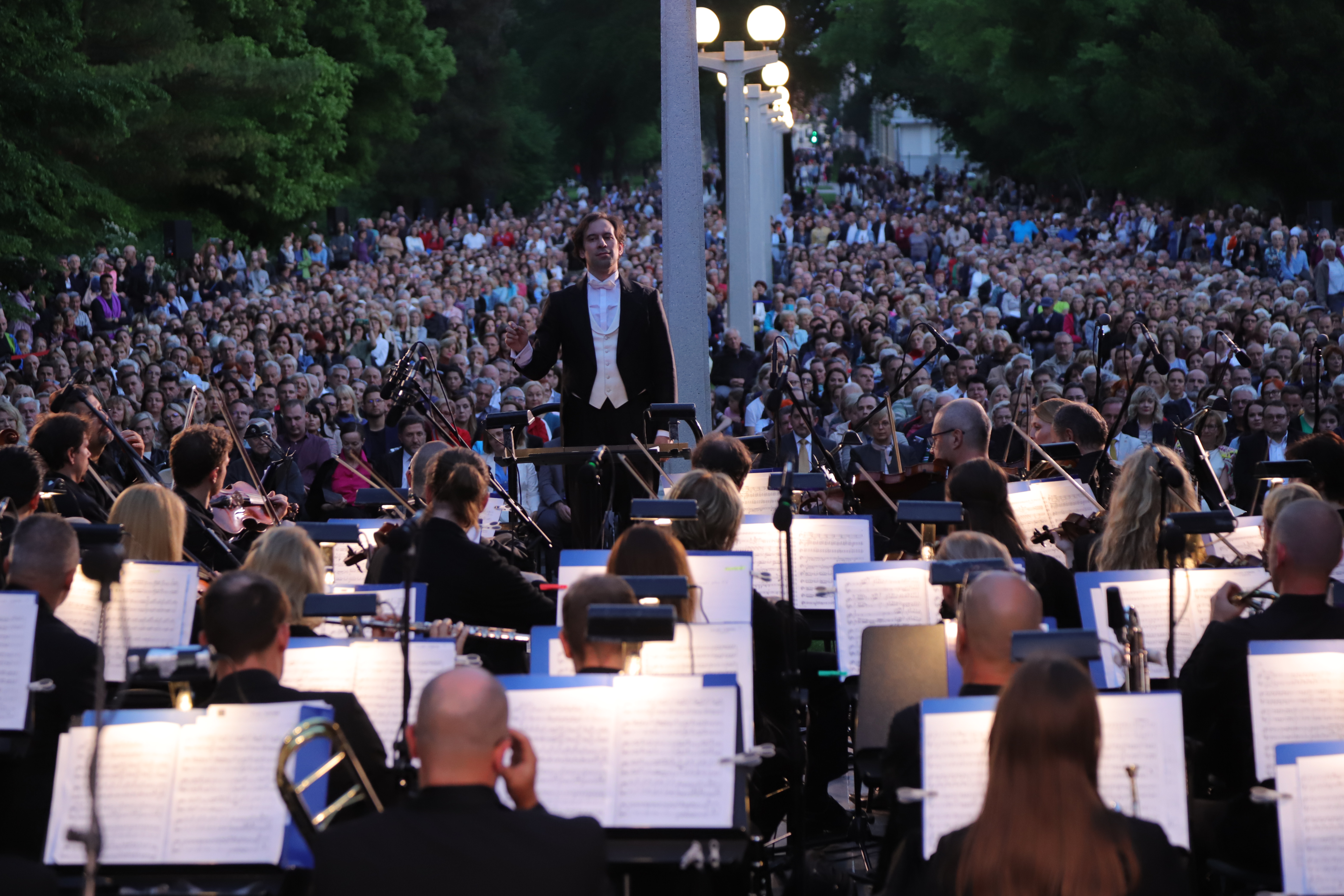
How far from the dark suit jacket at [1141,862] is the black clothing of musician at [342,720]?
164cm

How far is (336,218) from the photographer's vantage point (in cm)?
3994

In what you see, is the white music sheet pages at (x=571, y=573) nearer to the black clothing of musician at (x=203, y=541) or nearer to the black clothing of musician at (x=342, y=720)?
the black clothing of musician at (x=342, y=720)

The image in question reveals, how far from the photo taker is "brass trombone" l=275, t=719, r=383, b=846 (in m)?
3.79

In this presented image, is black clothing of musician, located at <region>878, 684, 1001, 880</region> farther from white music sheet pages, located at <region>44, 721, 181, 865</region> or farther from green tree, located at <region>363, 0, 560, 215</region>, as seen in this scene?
green tree, located at <region>363, 0, 560, 215</region>

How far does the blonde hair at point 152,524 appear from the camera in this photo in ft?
21.1

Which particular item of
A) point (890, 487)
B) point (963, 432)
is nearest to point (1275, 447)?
point (890, 487)

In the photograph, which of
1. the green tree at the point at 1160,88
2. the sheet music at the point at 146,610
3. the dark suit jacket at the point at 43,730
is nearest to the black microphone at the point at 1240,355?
the sheet music at the point at 146,610

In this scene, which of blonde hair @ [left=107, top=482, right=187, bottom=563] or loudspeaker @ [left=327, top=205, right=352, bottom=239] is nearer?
blonde hair @ [left=107, top=482, right=187, bottom=563]

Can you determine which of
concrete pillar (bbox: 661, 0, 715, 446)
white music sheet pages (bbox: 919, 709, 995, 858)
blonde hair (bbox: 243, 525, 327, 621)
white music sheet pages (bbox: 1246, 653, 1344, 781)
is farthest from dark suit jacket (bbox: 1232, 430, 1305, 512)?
white music sheet pages (bbox: 919, 709, 995, 858)

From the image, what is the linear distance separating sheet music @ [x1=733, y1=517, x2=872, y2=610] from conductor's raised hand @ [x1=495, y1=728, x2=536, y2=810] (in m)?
3.13

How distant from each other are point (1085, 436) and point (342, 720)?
17.1 feet

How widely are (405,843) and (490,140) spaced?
52.1 metres

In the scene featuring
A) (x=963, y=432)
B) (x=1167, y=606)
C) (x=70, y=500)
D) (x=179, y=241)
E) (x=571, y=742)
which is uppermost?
(x=179, y=241)

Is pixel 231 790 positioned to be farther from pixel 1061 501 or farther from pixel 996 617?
Result: pixel 1061 501
